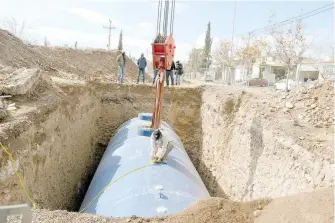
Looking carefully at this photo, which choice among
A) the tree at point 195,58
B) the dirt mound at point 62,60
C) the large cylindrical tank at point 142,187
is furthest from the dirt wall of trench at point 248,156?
the tree at point 195,58

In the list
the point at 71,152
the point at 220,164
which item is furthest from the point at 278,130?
the point at 71,152

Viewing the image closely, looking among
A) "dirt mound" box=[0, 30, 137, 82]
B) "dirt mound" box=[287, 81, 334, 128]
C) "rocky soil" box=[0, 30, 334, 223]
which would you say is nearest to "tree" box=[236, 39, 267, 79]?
"dirt mound" box=[0, 30, 137, 82]

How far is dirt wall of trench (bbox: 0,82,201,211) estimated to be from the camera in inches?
243

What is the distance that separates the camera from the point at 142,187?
19.8 feet

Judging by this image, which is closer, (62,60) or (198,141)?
(198,141)

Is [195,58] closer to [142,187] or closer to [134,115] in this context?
[134,115]

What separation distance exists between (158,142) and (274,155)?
2.83m

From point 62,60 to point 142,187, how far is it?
16.6m

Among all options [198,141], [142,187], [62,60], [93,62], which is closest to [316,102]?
[198,141]

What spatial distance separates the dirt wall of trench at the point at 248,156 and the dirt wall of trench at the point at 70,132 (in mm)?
1572

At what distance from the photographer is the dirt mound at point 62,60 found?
14.8m

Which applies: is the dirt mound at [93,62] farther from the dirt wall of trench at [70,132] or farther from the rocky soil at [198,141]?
the dirt wall of trench at [70,132]

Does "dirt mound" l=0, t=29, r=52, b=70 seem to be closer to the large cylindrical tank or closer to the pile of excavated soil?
the large cylindrical tank

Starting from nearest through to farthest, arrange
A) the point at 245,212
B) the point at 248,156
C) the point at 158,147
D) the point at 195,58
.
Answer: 1. the point at 245,212
2. the point at 158,147
3. the point at 248,156
4. the point at 195,58
